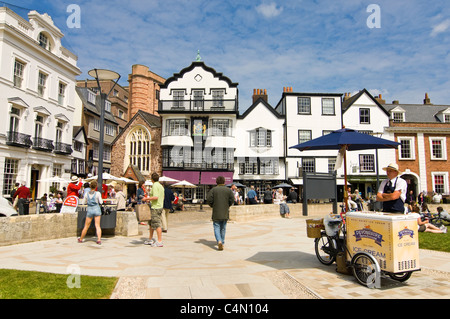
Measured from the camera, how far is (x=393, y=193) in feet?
17.9

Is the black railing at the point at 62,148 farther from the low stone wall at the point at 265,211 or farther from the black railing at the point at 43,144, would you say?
the low stone wall at the point at 265,211

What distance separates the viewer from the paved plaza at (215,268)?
4637 mm

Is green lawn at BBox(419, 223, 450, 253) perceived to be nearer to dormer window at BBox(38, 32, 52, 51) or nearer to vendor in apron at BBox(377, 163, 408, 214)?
vendor in apron at BBox(377, 163, 408, 214)

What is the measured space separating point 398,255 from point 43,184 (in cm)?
2925

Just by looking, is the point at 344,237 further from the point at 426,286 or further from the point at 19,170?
the point at 19,170

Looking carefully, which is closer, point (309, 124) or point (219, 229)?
point (219, 229)

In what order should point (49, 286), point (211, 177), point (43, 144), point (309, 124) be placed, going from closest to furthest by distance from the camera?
1. point (49, 286)
2. point (43, 144)
3. point (211, 177)
4. point (309, 124)

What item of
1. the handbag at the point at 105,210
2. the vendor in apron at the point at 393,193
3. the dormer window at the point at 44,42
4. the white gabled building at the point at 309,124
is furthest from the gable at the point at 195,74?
the vendor in apron at the point at 393,193

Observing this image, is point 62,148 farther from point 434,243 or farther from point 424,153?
point 424,153

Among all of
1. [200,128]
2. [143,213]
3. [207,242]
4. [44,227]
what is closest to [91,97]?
[200,128]

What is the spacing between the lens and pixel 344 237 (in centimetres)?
588

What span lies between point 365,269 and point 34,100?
94.6ft

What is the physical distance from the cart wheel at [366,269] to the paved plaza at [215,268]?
14 centimetres
